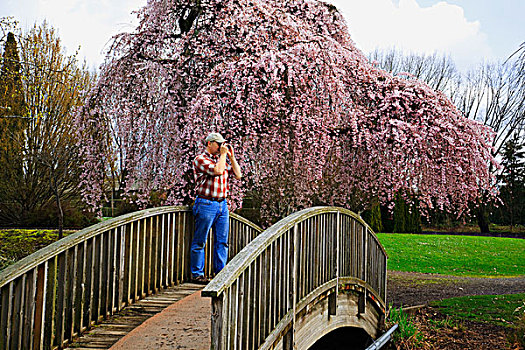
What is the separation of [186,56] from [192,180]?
248cm

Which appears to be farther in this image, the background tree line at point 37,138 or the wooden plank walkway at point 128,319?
the background tree line at point 37,138

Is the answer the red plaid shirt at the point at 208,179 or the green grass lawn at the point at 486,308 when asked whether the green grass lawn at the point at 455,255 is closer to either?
the green grass lawn at the point at 486,308

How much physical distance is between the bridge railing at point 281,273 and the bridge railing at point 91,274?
1.58 metres

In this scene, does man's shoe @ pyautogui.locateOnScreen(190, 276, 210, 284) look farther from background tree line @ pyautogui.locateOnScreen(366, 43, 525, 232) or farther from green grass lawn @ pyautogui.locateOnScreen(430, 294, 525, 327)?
background tree line @ pyautogui.locateOnScreen(366, 43, 525, 232)

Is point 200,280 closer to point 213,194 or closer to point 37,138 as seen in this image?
point 213,194

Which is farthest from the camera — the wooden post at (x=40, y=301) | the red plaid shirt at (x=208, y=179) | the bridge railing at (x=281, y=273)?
the red plaid shirt at (x=208, y=179)

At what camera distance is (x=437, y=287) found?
14.1 m

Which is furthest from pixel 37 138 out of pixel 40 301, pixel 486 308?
pixel 40 301

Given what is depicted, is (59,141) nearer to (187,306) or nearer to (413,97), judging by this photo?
(413,97)

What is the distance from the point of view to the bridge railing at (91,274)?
153 inches

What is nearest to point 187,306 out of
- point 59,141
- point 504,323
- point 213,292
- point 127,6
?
point 213,292

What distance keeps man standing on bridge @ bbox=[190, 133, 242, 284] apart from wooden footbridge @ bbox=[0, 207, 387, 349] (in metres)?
0.37

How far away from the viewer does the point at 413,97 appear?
33.9 ft

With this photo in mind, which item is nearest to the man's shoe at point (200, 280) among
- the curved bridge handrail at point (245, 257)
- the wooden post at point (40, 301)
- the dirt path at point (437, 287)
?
the curved bridge handrail at point (245, 257)
